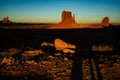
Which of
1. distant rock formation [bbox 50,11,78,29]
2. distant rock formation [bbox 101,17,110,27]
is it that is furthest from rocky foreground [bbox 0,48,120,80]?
distant rock formation [bbox 101,17,110,27]

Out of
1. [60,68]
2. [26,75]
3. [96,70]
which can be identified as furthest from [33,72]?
[96,70]

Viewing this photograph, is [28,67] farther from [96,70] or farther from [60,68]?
[96,70]

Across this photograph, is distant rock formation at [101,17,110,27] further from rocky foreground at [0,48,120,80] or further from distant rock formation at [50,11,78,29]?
rocky foreground at [0,48,120,80]

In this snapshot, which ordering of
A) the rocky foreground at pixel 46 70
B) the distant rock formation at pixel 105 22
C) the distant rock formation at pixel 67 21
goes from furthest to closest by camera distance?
1. the distant rock formation at pixel 105 22
2. the distant rock formation at pixel 67 21
3. the rocky foreground at pixel 46 70

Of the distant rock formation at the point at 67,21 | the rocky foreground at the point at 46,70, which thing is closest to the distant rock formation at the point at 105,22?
the distant rock formation at the point at 67,21

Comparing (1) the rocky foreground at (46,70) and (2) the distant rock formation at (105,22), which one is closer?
(1) the rocky foreground at (46,70)

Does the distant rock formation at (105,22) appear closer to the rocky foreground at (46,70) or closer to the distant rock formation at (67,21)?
the distant rock formation at (67,21)

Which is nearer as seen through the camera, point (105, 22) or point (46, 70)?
point (46, 70)

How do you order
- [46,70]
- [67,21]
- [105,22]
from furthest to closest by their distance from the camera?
[105,22], [67,21], [46,70]

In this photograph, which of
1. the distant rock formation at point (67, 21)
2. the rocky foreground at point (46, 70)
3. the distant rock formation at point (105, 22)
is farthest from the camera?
the distant rock formation at point (105, 22)

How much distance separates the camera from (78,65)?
35.3 ft

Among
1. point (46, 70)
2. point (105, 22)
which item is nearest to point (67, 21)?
point (105, 22)

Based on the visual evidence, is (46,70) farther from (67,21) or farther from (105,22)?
(105,22)

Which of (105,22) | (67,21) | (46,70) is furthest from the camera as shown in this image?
(105,22)
